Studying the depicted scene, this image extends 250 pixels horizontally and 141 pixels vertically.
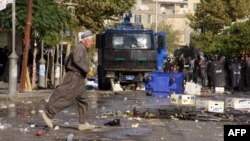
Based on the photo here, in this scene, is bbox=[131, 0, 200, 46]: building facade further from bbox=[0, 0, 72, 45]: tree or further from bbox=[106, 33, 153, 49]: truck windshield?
bbox=[0, 0, 72, 45]: tree

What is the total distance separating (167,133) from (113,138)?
4.31 feet

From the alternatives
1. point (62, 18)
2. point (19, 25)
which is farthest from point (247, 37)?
point (19, 25)

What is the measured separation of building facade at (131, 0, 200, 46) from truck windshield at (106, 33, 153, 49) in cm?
9079

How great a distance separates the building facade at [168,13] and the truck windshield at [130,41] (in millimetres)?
90789

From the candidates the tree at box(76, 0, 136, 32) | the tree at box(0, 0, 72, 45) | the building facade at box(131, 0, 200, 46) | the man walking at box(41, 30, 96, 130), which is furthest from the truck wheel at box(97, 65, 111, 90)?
the building facade at box(131, 0, 200, 46)

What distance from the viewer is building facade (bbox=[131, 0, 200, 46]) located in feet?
453

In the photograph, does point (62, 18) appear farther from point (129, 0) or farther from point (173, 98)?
point (129, 0)

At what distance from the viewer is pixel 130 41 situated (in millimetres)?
33344

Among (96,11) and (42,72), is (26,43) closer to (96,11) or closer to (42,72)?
Result: (42,72)

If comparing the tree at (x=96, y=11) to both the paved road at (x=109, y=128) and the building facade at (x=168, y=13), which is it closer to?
the paved road at (x=109, y=128)

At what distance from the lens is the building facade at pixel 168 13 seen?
13800 centimetres

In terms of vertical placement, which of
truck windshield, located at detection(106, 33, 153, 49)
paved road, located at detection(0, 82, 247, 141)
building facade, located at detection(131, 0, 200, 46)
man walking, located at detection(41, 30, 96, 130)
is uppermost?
building facade, located at detection(131, 0, 200, 46)

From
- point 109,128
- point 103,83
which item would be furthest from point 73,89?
point 103,83

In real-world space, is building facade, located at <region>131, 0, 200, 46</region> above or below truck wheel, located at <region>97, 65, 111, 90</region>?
→ above
